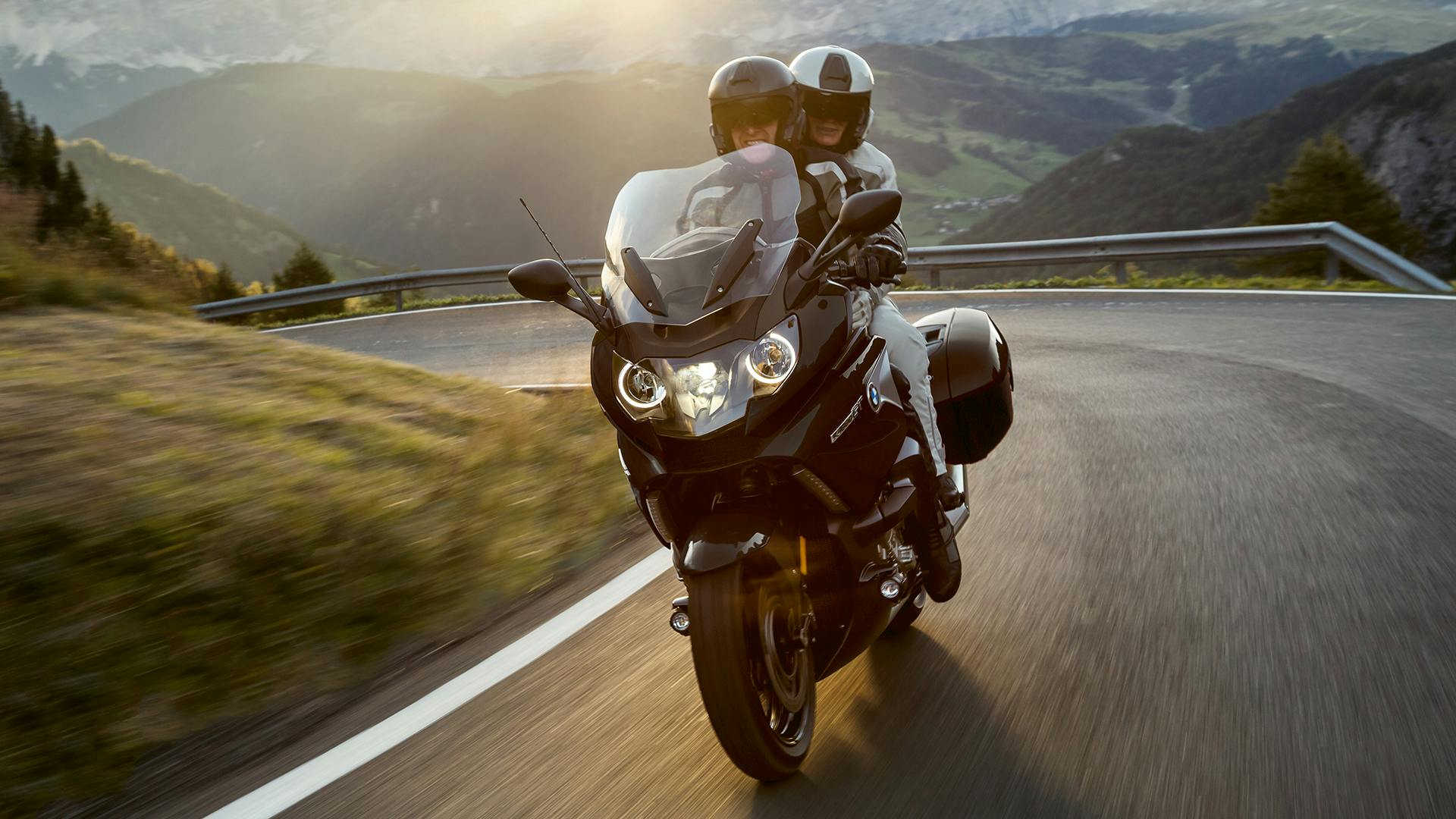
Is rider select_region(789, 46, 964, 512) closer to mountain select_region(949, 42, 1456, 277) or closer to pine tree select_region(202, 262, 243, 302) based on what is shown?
pine tree select_region(202, 262, 243, 302)

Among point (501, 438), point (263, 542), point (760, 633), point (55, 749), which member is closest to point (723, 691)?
point (760, 633)

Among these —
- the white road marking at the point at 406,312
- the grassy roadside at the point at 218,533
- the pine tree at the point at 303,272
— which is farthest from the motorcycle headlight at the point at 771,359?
the pine tree at the point at 303,272

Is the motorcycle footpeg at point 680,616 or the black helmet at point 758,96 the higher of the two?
the black helmet at point 758,96

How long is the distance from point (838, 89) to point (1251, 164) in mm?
128448

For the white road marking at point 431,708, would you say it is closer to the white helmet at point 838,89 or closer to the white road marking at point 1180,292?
the white helmet at point 838,89

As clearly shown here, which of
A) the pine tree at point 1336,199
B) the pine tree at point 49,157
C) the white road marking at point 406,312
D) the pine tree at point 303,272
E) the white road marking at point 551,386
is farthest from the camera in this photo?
the pine tree at point 1336,199

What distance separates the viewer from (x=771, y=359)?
2.96 meters

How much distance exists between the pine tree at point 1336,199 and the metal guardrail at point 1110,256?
71.4ft

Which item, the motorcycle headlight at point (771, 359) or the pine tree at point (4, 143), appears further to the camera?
the pine tree at point (4, 143)

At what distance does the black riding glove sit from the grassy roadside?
218 centimetres

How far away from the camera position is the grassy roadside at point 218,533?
3639 millimetres

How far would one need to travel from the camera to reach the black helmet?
3.75 m

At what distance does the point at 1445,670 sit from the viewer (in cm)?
347

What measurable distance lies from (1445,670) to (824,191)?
7.77ft
